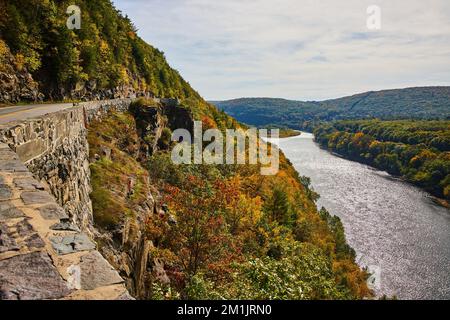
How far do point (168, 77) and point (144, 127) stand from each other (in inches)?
2743

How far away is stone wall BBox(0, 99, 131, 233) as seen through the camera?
9591 millimetres

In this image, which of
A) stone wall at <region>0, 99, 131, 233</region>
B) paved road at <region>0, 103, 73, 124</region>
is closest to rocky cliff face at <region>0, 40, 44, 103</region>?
paved road at <region>0, 103, 73, 124</region>

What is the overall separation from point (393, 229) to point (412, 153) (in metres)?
81.9

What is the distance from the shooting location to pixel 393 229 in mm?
79125

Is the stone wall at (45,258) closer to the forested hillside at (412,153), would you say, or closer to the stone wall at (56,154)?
the stone wall at (56,154)

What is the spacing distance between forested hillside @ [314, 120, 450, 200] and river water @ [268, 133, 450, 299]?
706 centimetres

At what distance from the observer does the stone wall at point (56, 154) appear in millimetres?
9591

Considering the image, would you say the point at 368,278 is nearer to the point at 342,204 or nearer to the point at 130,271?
the point at 342,204

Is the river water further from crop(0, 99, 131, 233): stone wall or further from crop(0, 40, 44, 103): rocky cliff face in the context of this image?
crop(0, 40, 44, 103): rocky cliff face
